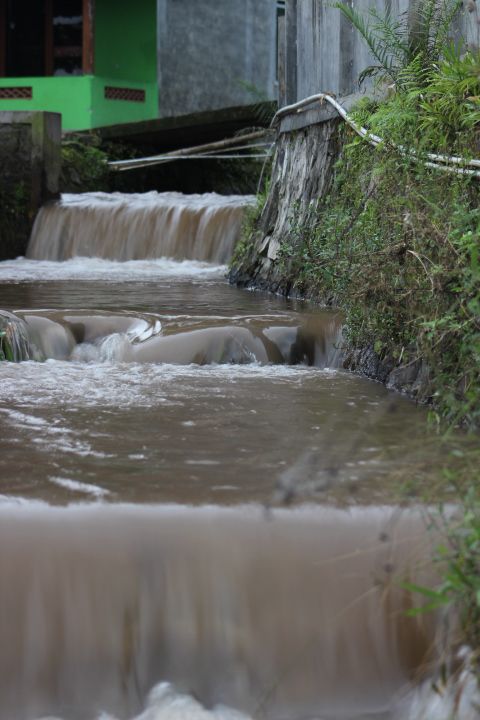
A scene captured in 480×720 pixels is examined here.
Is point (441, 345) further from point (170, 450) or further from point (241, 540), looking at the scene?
point (241, 540)

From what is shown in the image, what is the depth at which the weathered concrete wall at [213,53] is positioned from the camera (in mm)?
17938

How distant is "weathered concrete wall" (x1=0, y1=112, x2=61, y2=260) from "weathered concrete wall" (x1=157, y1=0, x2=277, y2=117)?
224 inches

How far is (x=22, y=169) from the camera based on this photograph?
1240 centimetres

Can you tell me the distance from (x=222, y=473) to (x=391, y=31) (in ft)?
10.3

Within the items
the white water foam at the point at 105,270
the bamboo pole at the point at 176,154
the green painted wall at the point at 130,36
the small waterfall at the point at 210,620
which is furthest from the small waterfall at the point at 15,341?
the green painted wall at the point at 130,36

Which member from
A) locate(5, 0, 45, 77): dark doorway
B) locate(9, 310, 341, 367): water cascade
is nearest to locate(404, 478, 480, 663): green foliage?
locate(9, 310, 341, 367): water cascade

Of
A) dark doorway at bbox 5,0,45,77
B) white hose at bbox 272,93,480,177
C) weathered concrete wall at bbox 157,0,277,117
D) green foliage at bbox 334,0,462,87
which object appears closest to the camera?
white hose at bbox 272,93,480,177

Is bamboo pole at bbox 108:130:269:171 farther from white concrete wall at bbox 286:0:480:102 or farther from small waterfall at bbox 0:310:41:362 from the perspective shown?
small waterfall at bbox 0:310:41:362

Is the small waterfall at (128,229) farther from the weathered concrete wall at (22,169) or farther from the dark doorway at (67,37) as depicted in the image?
the dark doorway at (67,37)

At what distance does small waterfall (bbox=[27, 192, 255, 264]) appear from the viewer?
A: 39.5 ft

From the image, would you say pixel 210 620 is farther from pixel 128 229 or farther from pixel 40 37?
pixel 40 37

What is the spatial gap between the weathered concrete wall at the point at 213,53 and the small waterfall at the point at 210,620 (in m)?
15.4

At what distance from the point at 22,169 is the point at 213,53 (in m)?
6.88

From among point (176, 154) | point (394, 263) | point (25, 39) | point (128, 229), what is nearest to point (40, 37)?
point (25, 39)
